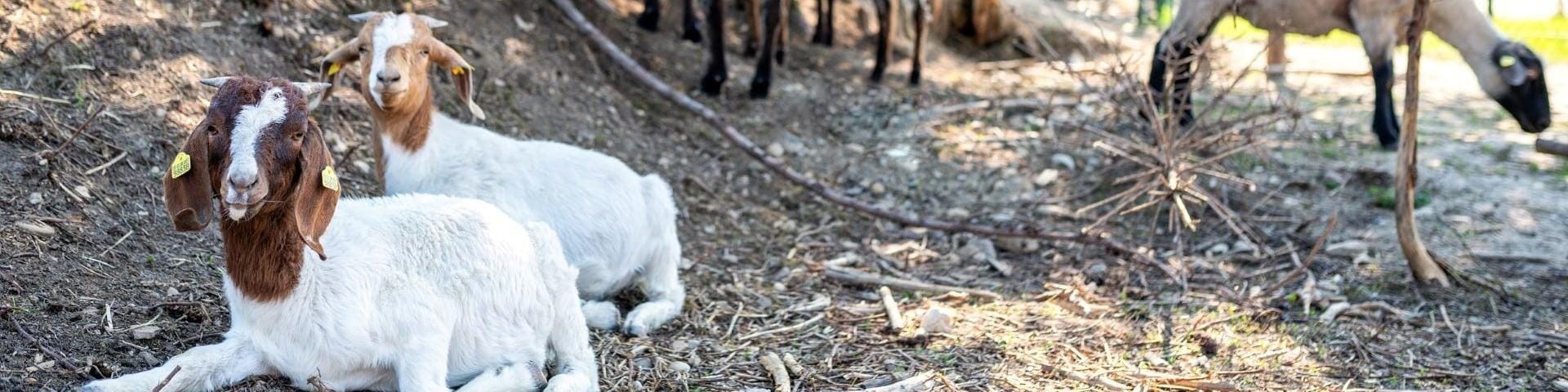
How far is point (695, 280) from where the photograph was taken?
5543 millimetres

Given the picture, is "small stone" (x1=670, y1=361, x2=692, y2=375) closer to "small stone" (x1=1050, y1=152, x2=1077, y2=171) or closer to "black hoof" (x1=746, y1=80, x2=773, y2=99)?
"small stone" (x1=1050, y1=152, x2=1077, y2=171)

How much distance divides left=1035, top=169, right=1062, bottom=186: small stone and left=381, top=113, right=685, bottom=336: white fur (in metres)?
2.92

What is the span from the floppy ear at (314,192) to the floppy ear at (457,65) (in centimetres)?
155

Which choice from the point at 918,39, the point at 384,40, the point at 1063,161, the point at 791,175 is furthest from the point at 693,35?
the point at 384,40

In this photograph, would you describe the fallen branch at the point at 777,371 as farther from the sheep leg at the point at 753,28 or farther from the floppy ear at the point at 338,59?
the sheep leg at the point at 753,28

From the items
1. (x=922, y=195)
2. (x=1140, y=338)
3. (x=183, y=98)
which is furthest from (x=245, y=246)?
(x=922, y=195)

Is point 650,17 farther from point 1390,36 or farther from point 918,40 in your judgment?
point 1390,36

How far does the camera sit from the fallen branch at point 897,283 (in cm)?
550

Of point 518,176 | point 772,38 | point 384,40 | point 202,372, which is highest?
point 384,40

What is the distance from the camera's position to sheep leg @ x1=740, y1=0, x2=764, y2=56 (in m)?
8.71

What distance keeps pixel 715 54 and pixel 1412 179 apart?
14.1 ft

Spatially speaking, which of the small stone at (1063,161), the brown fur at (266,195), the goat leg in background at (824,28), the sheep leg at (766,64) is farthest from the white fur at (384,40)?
the goat leg in background at (824,28)

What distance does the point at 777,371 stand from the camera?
174 inches

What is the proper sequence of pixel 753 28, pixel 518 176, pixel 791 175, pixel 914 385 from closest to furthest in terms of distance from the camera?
pixel 914 385
pixel 518 176
pixel 791 175
pixel 753 28
